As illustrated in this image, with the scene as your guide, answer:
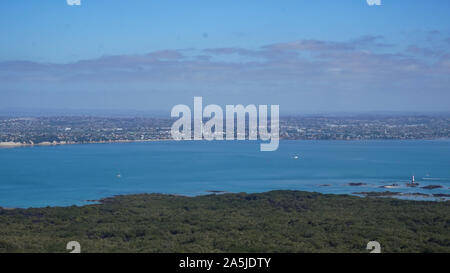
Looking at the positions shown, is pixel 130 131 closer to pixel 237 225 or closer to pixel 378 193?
pixel 378 193

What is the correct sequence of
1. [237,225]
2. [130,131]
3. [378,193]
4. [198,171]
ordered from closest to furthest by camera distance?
[237,225]
[378,193]
[198,171]
[130,131]

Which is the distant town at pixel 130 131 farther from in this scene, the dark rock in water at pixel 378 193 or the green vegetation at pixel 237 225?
the green vegetation at pixel 237 225

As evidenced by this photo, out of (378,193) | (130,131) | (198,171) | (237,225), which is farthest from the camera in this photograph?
(130,131)

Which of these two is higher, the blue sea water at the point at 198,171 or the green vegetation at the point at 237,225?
the green vegetation at the point at 237,225

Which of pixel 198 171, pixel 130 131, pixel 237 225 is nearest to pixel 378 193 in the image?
pixel 237 225

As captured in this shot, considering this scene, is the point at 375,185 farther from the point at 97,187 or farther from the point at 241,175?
the point at 97,187

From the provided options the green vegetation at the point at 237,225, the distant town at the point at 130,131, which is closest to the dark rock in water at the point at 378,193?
the green vegetation at the point at 237,225
